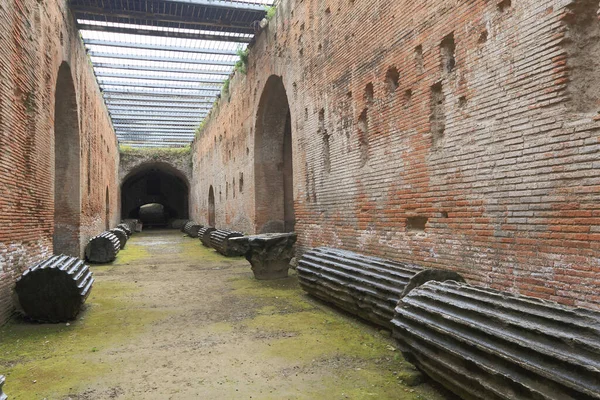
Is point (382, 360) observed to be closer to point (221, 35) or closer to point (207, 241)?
point (221, 35)

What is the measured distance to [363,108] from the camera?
7141mm

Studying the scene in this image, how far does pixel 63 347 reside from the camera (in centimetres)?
463

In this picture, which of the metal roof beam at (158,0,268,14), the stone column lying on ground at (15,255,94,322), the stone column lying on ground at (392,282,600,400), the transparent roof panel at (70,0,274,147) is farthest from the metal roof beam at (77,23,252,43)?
the stone column lying on ground at (392,282,600,400)

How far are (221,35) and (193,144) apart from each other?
16035 mm

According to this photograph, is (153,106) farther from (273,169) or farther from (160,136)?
(273,169)

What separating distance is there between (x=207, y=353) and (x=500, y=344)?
2.79 meters

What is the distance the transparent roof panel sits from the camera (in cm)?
1150

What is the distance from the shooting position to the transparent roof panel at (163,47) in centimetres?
1150

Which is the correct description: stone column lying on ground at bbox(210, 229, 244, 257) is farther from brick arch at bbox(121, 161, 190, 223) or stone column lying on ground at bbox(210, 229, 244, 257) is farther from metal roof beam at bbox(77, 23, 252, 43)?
brick arch at bbox(121, 161, 190, 223)

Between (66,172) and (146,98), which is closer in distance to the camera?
(66,172)

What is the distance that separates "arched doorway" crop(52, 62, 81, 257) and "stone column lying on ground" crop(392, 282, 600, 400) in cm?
960

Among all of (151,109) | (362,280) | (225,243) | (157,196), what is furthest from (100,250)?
(157,196)

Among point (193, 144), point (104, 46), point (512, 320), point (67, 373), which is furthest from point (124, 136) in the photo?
point (512, 320)

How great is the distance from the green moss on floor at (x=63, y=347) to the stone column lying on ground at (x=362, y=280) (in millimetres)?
2329
